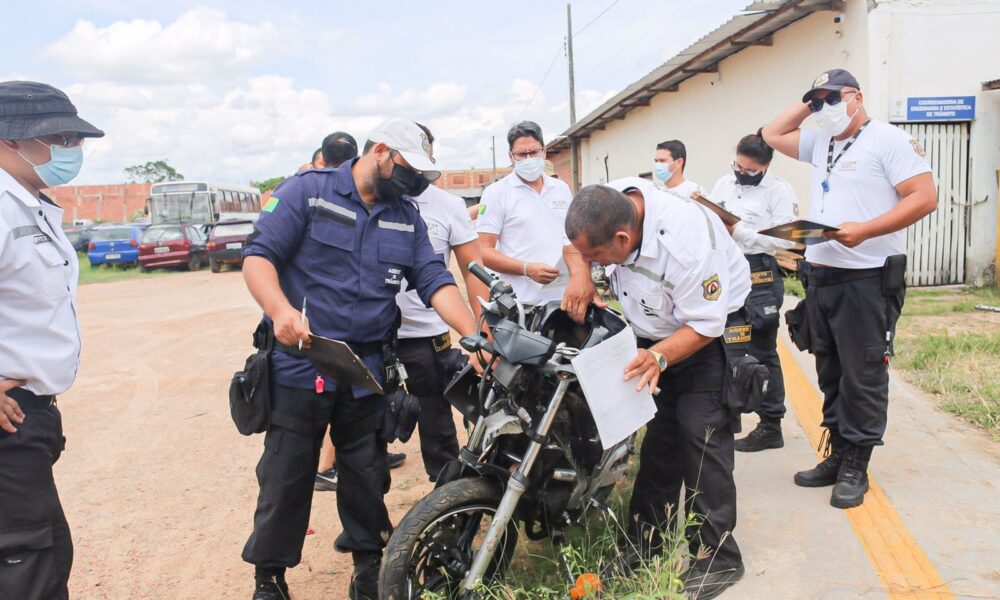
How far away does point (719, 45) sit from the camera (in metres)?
13.0

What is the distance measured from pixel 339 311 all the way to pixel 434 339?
3.57ft

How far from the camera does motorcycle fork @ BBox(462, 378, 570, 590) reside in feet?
8.91

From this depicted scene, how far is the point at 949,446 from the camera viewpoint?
14.0ft

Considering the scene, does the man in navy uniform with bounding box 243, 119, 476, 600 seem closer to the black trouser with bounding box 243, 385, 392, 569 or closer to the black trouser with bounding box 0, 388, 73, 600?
the black trouser with bounding box 243, 385, 392, 569

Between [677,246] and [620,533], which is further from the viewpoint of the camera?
[620,533]

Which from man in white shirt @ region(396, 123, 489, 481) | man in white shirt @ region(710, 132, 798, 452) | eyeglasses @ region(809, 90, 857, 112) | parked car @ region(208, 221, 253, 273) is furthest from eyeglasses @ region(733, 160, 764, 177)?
parked car @ region(208, 221, 253, 273)

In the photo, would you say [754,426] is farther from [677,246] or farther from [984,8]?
[984,8]

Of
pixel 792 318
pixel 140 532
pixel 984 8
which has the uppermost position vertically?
pixel 984 8

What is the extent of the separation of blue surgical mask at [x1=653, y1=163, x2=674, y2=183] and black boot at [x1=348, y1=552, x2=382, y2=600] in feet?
11.7

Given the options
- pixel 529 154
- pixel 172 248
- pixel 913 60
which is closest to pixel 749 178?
pixel 529 154

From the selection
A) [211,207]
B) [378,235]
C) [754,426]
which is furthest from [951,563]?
[211,207]

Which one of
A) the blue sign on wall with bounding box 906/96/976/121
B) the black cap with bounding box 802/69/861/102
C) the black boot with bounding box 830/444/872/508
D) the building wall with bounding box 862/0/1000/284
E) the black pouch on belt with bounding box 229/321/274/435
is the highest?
the building wall with bounding box 862/0/1000/284

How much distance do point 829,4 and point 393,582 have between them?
10.4 m

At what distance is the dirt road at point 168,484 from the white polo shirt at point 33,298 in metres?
1.48
